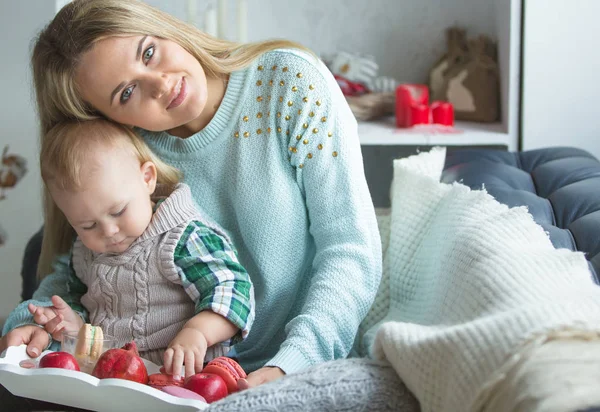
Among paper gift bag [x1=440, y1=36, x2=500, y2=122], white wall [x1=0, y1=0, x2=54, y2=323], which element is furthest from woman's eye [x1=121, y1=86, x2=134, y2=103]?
paper gift bag [x1=440, y1=36, x2=500, y2=122]

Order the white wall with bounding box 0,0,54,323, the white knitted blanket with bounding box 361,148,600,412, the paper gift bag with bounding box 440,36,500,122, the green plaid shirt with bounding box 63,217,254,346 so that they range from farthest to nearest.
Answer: the paper gift bag with bounding box 440,36,500,122 → the white wall with bounding box 0,0,54,323 → the green plaid shirt with bounding box 63,217,254,346 → the white knitted blanket with bounding box 361,148,600,412

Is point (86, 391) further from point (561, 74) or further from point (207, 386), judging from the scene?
point (561, 74)

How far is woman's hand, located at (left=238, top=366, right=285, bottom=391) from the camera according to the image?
1048 millimetres

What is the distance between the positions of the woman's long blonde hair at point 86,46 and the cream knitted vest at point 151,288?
0.21 m

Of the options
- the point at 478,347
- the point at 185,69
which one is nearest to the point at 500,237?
the point at 478,347

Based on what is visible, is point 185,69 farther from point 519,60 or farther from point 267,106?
point 519,60

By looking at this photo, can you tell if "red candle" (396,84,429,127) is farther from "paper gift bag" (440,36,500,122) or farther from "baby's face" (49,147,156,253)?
"baby's face" (49,147,156,253)

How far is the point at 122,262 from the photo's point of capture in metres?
1.28

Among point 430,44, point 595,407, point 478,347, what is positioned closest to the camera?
point 595,407

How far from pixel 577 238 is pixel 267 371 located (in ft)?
1.85

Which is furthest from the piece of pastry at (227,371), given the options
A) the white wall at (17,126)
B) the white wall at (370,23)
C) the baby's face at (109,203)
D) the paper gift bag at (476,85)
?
the white wall at (370,23)

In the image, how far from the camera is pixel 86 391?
1.02 metres

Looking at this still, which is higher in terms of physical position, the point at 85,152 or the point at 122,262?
the point at 85,152

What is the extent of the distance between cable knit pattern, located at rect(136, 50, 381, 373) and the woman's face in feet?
0.31
